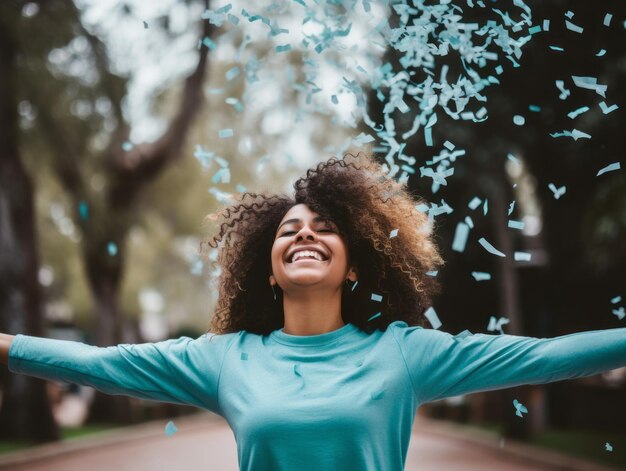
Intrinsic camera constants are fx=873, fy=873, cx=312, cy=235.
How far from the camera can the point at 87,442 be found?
1482cm

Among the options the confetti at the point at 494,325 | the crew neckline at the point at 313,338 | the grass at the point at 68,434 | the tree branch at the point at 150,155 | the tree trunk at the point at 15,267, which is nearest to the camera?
the crew neckline at the point at 313,338

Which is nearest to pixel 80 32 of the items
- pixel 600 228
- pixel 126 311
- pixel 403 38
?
pixel 600 228

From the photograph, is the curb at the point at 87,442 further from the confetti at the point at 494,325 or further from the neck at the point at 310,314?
the neck at the point at 310,314

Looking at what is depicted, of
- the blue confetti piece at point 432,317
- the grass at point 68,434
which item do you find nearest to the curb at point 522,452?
the grass at point 68,434

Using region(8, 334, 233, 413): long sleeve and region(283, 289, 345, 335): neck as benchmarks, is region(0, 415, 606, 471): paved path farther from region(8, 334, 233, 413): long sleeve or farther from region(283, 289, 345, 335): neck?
region(8, 334, 233, 413): long sleeve

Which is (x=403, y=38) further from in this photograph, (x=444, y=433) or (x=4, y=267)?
(x=444, y=433)

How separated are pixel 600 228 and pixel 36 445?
895 cm

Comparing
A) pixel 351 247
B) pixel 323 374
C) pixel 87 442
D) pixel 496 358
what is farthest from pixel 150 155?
pixel 496 358

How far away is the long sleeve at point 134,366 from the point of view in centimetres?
245

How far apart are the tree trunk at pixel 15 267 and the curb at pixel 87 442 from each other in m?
0.45

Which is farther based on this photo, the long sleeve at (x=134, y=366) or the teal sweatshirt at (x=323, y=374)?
the long sleeve at (x=134, y=366)

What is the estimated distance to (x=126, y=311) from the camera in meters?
36.7

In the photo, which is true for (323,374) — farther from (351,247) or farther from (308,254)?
(351,247)

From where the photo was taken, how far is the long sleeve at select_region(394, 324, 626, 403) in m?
2.21
